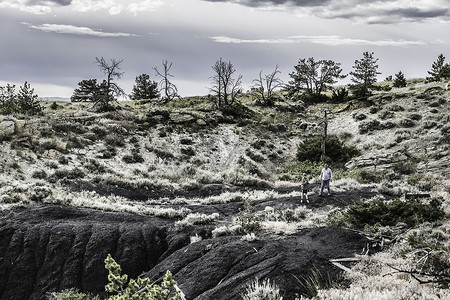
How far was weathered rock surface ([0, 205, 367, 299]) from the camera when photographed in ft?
27.9

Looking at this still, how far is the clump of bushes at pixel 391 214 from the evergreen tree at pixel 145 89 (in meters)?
56.5

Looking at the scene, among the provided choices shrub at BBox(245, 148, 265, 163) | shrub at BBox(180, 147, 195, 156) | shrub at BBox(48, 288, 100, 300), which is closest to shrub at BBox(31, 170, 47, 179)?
shrub at BBox(48, 288, 100, 300)

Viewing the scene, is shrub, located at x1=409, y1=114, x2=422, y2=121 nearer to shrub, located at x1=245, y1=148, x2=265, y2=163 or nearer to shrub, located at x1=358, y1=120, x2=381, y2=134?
shrub, located at x1=358, y1=120, x2=381, y2=134

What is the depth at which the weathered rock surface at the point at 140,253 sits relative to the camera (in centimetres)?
852

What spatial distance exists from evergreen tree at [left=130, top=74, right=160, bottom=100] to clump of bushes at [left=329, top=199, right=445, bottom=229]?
185ft

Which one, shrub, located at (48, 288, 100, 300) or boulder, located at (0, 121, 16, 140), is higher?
boulder, located at (0, 121, 16, 140)

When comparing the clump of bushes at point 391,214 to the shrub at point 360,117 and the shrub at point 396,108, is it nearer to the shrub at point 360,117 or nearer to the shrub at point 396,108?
the shrub at point 360,117

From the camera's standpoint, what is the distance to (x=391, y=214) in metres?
12.1

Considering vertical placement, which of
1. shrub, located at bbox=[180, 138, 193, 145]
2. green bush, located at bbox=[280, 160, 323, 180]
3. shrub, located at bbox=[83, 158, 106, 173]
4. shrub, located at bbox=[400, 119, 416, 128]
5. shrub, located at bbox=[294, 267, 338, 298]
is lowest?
green bush, located at bbox=[280, 160, 323, 180]

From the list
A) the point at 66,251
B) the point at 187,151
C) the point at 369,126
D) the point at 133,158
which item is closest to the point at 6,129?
the point at 133,158

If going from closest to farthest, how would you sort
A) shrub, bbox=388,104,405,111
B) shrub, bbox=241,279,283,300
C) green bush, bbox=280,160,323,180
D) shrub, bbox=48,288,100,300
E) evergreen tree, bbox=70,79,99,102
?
shrub, bbox=241,279,283,300 < shrub, bbox=48,288,100,300 < green bush, bbox=280,160,323,180 < shrub, bbox=388,104,405,111 < evergreen tree, bbox=70,79,99,102

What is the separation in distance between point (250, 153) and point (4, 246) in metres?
27.0

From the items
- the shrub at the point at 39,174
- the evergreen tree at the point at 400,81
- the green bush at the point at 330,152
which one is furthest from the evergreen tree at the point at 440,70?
the shrub at the point at 39,174

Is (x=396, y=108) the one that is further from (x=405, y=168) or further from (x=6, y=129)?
(x=6, y=129)
